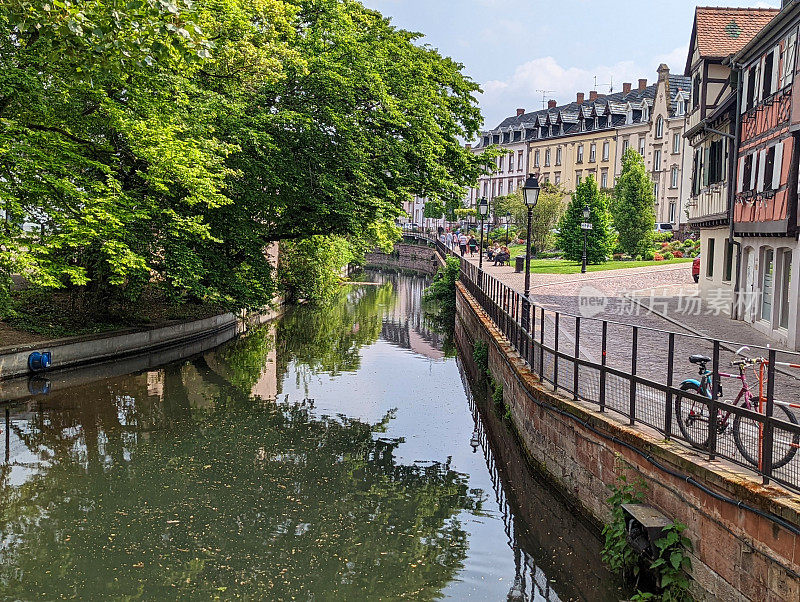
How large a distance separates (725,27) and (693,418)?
85.6 feet

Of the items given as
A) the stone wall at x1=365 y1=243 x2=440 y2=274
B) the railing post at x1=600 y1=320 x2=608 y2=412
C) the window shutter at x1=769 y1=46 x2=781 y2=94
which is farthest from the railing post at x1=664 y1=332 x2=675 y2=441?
the stone wall at x1=365 y1=243 x2=440 y2=274

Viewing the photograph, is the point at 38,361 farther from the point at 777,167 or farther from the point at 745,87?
the point at 745,87

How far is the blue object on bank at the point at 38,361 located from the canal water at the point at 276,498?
73 cm

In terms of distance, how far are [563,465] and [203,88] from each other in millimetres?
17600

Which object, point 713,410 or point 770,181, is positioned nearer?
point 713,410

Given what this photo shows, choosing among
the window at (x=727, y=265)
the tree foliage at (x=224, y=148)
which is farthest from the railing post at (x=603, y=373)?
the window at (x=727, y=265)

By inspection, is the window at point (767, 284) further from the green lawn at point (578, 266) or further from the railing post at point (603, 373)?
the green lawn at point (578, 266)

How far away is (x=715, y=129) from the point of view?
29.3m

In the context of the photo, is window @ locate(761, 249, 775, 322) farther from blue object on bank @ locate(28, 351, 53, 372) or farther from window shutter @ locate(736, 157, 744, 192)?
blue object on bank @ locate(28, 351, 53, 372)

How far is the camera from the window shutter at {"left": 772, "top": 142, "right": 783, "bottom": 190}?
20812 mm

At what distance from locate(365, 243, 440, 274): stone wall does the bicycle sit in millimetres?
75082

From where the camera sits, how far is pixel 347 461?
1568 centimetres

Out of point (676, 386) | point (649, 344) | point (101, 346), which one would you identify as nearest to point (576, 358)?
point (649, 344)

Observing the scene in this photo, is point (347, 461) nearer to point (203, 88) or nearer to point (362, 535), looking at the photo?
point (362, 535)
